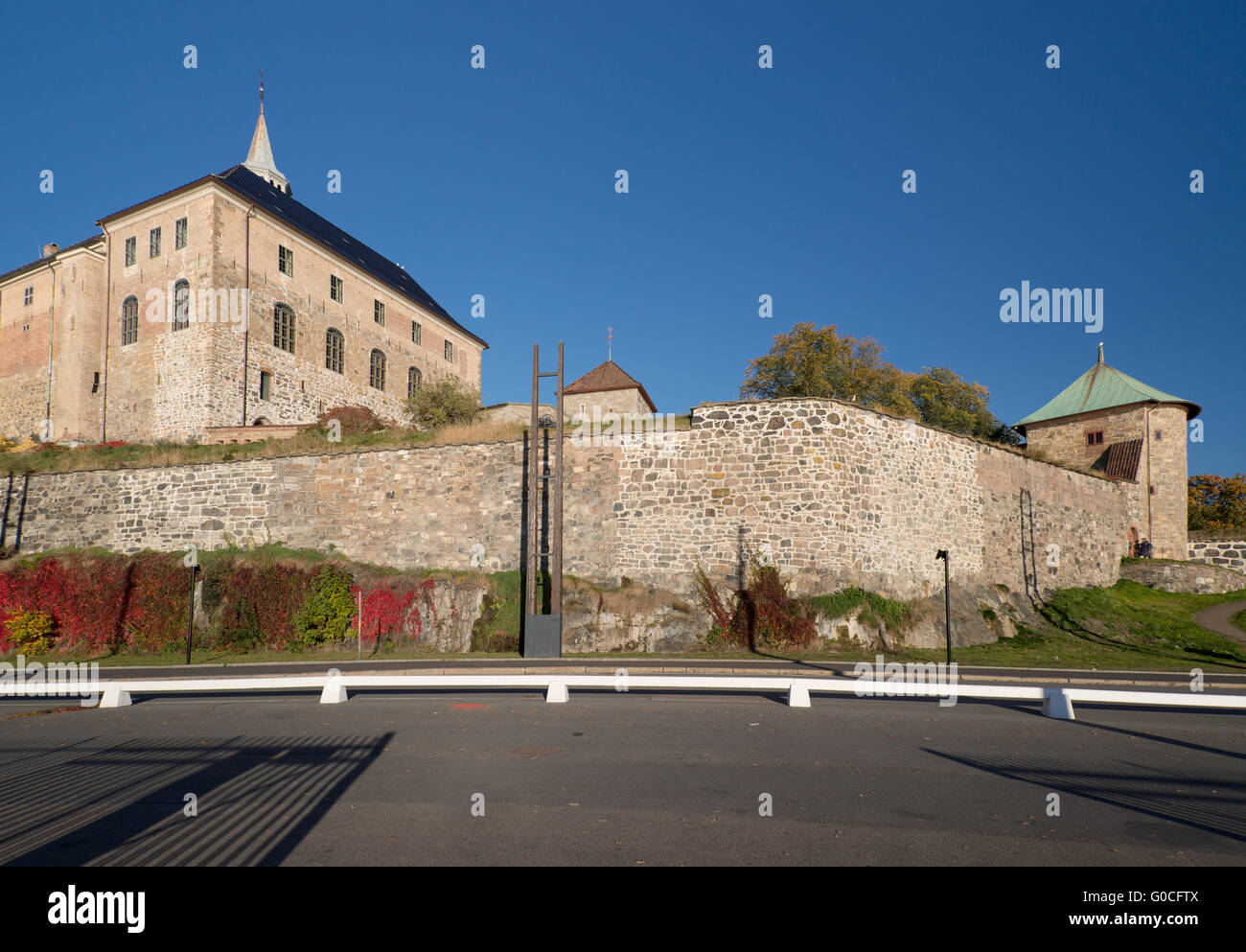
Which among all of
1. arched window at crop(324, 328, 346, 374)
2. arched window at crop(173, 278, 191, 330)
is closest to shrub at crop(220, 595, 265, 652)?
arched window at crop(173, 278, 191, 330)

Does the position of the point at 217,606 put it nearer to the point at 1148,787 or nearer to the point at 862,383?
the point at 1148,787

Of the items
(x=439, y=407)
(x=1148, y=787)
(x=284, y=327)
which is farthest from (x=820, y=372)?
(x=1148, y=787)

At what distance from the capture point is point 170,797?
6977 mm

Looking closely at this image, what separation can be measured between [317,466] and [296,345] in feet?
54.2

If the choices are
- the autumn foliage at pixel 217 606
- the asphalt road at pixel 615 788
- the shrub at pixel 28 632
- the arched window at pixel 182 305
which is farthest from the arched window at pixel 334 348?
the asphalt road at pixel 615 788

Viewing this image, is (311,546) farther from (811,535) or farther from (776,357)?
(776,357)

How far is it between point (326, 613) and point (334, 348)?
24.3 meters

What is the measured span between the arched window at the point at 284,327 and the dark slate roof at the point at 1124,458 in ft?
143

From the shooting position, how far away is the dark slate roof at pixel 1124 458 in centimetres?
3816

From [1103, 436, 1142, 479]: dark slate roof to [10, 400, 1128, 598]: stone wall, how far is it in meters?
12.2

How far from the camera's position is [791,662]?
19172 mm

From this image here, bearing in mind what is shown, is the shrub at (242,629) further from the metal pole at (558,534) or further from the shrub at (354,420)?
the metal pole at (558,534)

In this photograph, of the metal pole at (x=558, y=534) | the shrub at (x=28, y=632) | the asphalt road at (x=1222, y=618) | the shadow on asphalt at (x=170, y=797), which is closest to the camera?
the shadow on asphalt at (x=170, y=797)
